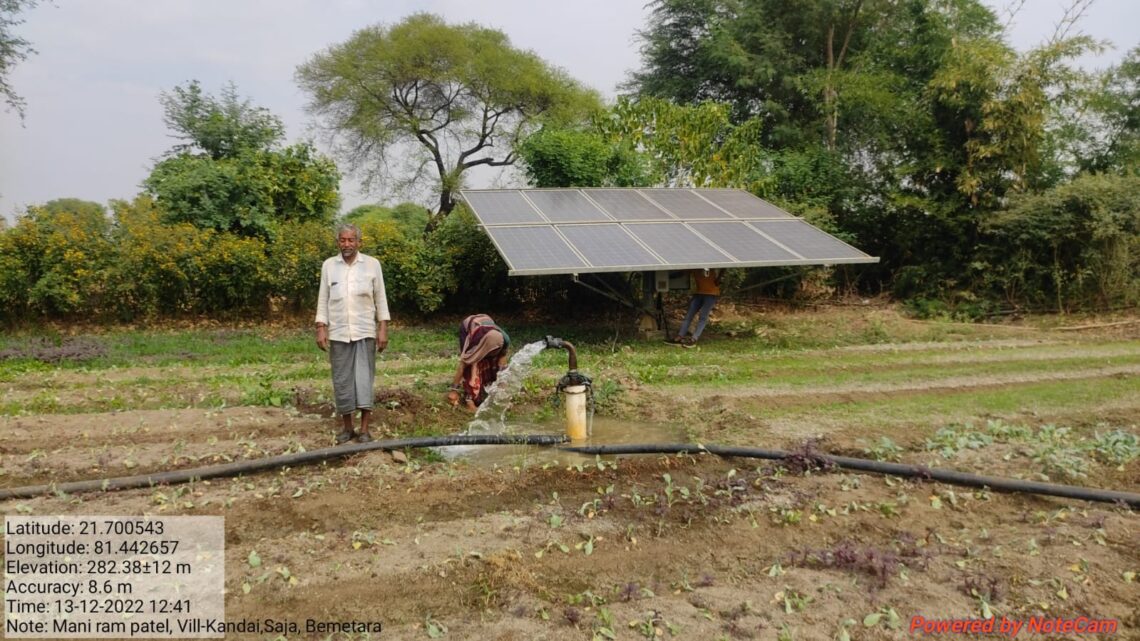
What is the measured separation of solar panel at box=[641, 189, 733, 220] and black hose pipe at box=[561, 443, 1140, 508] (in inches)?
326

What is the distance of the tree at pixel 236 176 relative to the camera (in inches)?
591

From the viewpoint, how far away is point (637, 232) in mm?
12500

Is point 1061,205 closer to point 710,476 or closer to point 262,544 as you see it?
point 710,476

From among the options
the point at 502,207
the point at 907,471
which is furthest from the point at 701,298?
the point at 907,471

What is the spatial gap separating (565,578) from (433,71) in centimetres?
2390

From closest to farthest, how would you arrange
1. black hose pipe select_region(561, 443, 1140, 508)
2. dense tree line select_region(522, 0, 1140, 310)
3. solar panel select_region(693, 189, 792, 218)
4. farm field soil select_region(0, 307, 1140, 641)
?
farm field soil select_region(0, 307, 1140, 641) < black hose pipe select_region(561, 443, 1140, 508) < solar panel select_region(693, 189, 792, 218) < dense tree line select_region(522, 0, 1140, 310)

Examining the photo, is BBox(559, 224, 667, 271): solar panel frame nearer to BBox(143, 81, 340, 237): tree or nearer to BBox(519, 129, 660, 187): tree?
BBox(519, 129, 660, 187): tree

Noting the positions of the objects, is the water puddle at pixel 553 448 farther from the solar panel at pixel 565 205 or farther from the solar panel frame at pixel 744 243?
the solar panel at pixel 565 205

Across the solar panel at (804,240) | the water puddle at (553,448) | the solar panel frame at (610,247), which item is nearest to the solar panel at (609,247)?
the solar panel frame at (610,247)

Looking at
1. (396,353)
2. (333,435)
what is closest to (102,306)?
(396,353)

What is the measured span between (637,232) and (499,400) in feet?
18.3

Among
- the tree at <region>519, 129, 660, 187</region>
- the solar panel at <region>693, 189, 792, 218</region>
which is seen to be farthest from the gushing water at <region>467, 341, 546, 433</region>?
the tree at <region>519, 129, 660, 187</region>

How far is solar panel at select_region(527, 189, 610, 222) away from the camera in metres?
12.9

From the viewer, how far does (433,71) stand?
25109 millimetres
